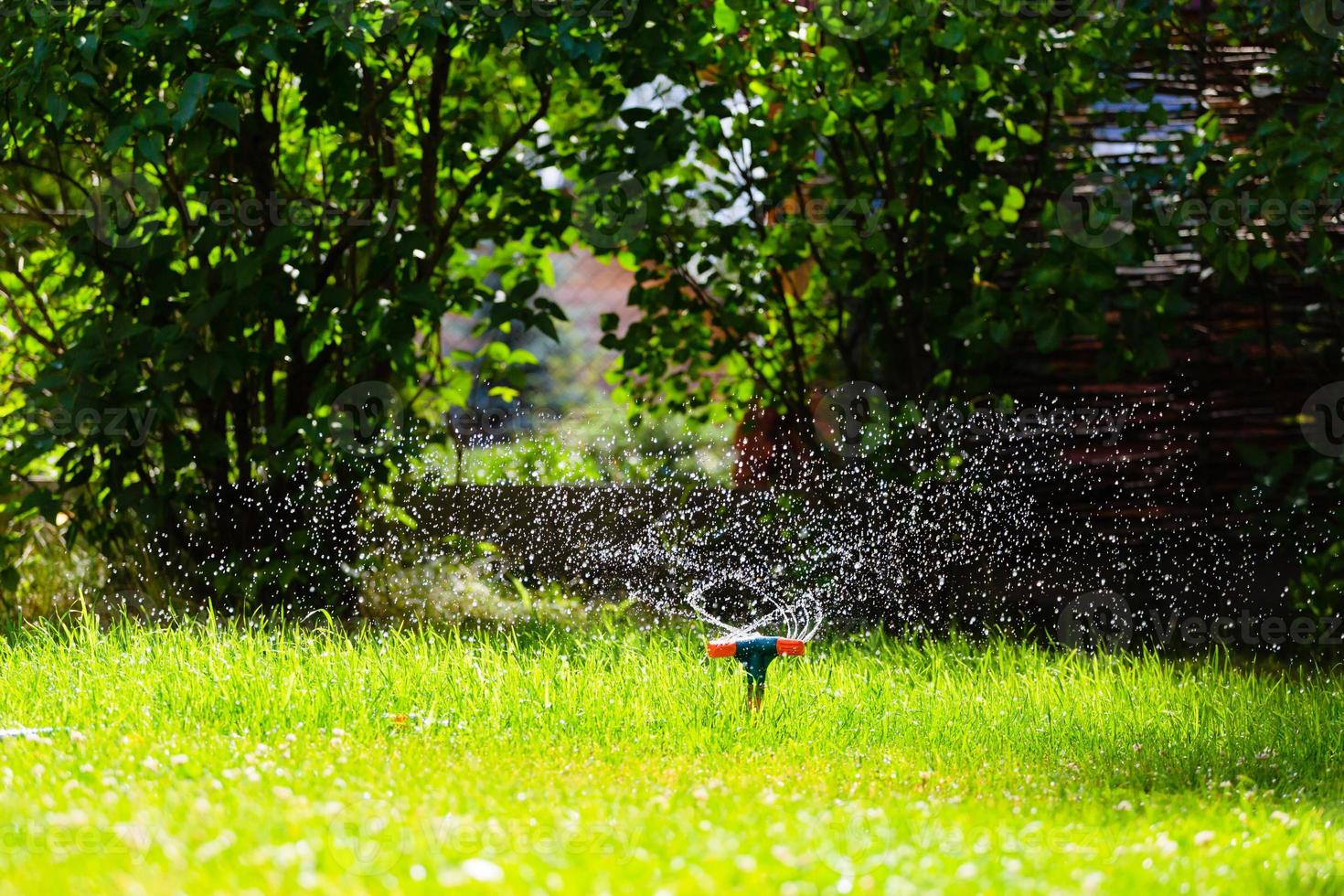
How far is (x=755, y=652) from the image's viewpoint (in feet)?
10.1

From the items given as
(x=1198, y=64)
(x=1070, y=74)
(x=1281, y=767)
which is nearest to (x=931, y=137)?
(x=1070, y=74)

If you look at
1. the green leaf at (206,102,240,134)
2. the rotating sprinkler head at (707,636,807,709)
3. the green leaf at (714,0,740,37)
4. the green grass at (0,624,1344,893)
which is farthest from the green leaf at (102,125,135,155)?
the rotating sprinkler head at (707,636,807,709)

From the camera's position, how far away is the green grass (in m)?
1.79

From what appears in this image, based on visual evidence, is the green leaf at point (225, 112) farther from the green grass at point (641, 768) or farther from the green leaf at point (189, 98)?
the green grass at point (641, 768)

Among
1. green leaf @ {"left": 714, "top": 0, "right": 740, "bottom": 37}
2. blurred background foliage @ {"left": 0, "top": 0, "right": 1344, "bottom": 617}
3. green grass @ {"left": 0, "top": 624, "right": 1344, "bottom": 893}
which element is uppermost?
green leaf @ {"left": 714, "top": 0, "right": 740, "bottom": 37}

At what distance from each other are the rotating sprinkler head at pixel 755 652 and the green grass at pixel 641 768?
64 mm

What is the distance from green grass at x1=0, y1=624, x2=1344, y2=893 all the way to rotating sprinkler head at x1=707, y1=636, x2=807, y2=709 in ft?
0.21

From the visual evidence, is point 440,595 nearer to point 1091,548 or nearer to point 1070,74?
point 1091,548

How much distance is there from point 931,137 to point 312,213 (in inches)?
77.1

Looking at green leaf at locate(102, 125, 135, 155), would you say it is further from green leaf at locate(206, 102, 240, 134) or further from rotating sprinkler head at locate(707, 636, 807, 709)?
rotating sprinkler head at locate(707, 636, 807, 709)

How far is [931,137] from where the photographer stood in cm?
462

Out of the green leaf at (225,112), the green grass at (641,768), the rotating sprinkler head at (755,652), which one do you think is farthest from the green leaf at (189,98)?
the rotating sprinkler head at (755,652)

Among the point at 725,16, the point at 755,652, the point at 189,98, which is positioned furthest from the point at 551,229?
the point at 755,652

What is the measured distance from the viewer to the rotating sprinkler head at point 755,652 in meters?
3.00
